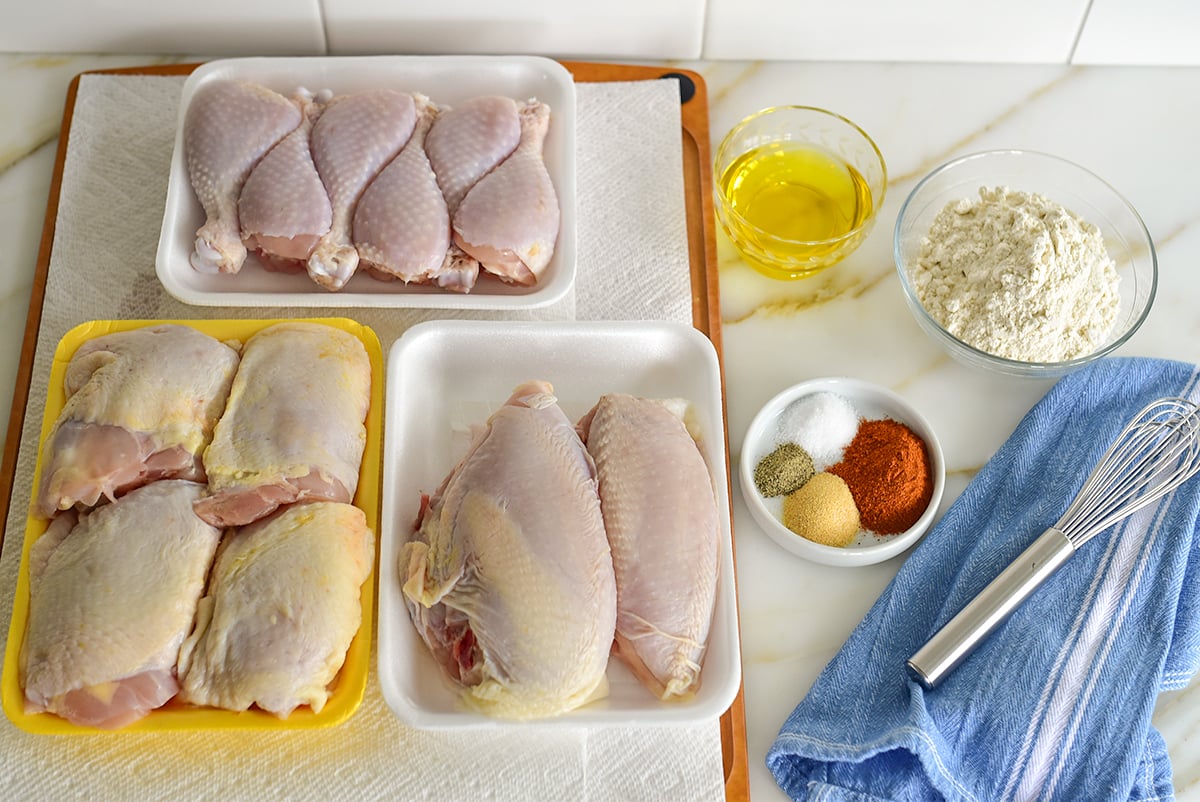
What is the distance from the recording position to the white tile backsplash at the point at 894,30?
1401 mm

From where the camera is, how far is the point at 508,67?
1.34 metres

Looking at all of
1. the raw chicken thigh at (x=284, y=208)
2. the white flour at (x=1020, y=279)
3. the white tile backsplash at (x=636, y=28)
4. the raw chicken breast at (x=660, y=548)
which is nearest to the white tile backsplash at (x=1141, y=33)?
the white tile backsplash at (x=636, y=28)

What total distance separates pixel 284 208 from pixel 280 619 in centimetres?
47

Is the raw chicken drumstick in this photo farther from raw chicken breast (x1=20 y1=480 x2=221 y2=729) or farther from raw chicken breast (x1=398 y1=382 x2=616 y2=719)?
raw chicken breast (x1=20 y1=480 x2=221 y2=729)

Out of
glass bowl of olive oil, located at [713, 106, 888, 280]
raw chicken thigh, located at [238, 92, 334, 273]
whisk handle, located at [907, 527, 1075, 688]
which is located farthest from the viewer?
glass bowl of olive oil, located at [713, 106, 888, 280]

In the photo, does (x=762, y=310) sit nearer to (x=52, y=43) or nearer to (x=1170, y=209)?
(x=1170, y=209)

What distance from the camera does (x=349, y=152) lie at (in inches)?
48.3

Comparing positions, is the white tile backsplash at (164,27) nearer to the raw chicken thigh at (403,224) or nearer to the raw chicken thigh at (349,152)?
the raw chicken thigh at (349,152)

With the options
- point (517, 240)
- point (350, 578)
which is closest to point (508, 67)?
point (517, 240)

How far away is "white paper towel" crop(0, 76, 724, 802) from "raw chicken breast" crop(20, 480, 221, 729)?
10 centimetres

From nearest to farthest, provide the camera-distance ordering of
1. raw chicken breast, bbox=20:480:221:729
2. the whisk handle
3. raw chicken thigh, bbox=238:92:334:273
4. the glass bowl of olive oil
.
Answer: raw chicken breast, bbox=20:480:221:729 < the whisk handle < raw chicken thigh, bbox=238:92:334:273 < the glass bowl of olive oil

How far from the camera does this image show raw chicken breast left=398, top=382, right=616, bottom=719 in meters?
0.98

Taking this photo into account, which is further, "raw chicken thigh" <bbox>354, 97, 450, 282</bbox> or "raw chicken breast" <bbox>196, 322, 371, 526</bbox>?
"raw chicken thigh" <bbox>354, 97, 450, 282</bbox>

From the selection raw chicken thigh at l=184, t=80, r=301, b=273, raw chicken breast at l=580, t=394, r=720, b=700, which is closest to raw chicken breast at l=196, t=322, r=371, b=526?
raw chicken thigh at l=184, t=80, r=301, b=273
